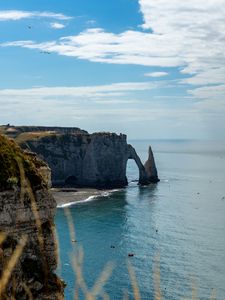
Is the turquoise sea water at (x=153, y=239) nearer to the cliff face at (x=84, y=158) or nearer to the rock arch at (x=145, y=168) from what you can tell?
the cliff face at (x=84, y=158)

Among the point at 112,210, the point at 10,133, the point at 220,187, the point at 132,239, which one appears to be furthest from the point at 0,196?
the point at 10,133

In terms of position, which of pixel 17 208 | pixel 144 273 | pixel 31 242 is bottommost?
pixel 144 273

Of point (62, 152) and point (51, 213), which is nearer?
point (51, 213)

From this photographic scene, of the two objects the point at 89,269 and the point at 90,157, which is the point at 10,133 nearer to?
the point at 90,157

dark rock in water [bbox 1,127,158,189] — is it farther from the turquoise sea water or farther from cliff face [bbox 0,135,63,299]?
cliff face [bbox 0,135,63,299]

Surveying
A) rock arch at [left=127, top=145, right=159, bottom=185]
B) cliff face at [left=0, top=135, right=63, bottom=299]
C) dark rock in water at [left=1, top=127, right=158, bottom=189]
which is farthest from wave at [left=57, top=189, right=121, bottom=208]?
cliff face at [left=0, top=135, right=63, bottom=299]
